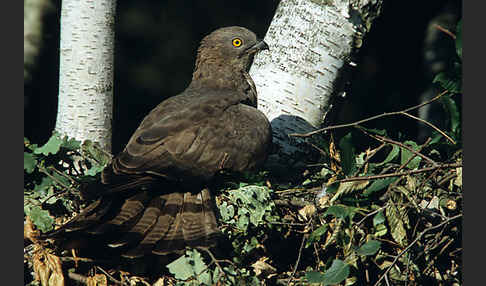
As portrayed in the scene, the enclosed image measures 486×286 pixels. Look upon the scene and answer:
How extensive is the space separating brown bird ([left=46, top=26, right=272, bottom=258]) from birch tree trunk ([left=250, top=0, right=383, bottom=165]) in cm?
46

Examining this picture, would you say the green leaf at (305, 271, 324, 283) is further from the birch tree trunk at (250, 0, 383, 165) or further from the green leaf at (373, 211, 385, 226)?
the birch tree trunk at (250, 0, 383, 165)

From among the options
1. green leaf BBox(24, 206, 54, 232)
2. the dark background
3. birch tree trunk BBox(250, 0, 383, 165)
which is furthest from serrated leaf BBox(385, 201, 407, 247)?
the dark background

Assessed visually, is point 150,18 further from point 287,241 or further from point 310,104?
point 287,241

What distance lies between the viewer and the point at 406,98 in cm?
817

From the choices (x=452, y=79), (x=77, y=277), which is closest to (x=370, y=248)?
(x=452, y=79)

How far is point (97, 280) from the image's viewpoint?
11.4 feet

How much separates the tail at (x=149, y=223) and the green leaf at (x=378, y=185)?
35.7 inches

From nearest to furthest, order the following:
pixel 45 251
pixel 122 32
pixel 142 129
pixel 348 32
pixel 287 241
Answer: pixel 45 251 → pixel 287 241 → pixel 142 129 → pixel 348 32 → pixel 122 32

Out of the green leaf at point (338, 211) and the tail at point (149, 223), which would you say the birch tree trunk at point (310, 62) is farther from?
the green leaf at point (338, 211)

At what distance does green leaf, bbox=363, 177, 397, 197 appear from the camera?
3512 millimetres

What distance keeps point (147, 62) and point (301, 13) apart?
3543mm

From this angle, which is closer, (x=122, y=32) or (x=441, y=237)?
(x=441, y=237)

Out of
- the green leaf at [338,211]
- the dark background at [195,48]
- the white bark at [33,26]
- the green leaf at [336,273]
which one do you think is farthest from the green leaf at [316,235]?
the dark background at [195,48]

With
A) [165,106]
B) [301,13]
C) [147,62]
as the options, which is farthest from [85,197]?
[147,62]
